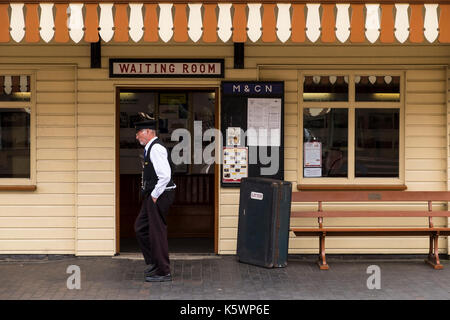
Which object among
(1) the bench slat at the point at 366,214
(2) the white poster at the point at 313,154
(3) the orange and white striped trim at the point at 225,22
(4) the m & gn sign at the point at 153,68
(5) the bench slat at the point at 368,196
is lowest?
(1) the bench slat at the point at 366,214

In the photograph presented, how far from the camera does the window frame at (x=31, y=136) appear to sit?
931cm

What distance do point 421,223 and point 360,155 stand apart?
132 cm

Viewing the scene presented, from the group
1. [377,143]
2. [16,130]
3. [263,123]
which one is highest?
[263,123]

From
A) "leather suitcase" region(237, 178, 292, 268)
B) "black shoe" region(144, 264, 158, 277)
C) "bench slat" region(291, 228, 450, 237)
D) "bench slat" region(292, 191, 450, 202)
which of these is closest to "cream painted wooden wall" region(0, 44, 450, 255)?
"bench slat" region(292, 191, 450, 202)

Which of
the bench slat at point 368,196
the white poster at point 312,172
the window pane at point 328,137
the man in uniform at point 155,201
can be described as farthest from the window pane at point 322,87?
the man in uniform at point 155,201

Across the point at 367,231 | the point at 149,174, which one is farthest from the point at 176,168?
the point at 367,231

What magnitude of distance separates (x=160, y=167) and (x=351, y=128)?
125 inches

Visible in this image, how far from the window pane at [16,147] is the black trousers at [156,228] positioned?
2405 millimetres

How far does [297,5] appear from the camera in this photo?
7.77 m

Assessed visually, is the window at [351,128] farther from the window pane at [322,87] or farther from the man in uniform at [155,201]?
the man in uniform at [155,201]

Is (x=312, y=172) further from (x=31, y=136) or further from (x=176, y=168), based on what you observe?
(x=31, y=136)

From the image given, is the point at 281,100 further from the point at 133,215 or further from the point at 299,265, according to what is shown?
the point at 133,215

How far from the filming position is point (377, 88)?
31.2ft

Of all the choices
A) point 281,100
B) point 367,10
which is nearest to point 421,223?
point 281,100
